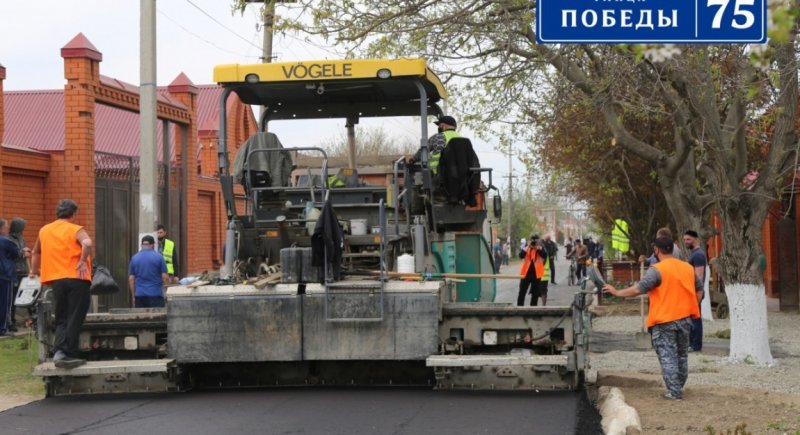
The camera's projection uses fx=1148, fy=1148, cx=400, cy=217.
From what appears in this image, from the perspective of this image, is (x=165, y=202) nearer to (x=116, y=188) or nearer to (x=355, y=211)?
(x=116, y=188)

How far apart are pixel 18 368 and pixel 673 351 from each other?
285 inches

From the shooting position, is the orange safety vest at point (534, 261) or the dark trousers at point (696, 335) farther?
the orange safety vest at point (534, 261)

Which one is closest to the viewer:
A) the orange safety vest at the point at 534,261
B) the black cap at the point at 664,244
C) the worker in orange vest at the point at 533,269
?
the black cap at the point at 664,244

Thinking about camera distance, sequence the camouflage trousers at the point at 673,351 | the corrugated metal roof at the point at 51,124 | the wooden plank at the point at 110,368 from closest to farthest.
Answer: the camouflage trousers at the point at 673,351 → the wooden plank at the point at 110,368 → the corrugated metal roof at the point at 51,124

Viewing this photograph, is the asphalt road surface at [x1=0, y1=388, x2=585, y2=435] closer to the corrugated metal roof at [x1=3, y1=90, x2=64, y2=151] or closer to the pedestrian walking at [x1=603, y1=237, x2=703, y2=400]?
the pedestrian walking at [x1=603, y1=237, x2=703, y2=400]

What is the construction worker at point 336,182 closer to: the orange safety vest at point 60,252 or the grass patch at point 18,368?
the orange safety vest at point 60,252

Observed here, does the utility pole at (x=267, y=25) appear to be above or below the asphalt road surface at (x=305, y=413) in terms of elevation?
above

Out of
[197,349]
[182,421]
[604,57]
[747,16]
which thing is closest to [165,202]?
[604,57]

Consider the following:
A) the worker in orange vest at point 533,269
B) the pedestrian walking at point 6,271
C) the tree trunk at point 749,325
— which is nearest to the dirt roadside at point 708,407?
the tree trunk at point 749,325

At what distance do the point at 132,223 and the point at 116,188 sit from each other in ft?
2.55

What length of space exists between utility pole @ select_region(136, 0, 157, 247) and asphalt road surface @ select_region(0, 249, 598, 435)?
4.44 m

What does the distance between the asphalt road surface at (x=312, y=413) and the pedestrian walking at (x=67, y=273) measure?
0.59 metres

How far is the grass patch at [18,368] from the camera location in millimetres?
11250

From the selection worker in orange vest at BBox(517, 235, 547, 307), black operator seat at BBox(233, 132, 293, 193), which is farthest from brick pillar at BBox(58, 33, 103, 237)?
worker in orange vest at BBox(517, 235, 547, 307)
